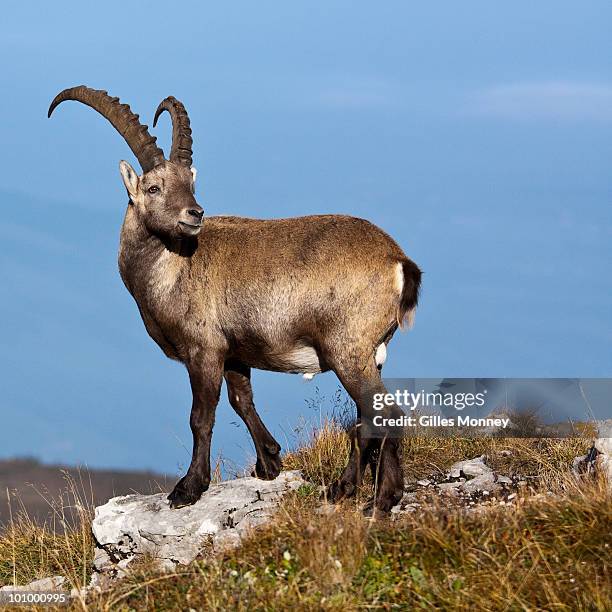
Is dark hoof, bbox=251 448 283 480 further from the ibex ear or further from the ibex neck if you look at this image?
the ibex ear

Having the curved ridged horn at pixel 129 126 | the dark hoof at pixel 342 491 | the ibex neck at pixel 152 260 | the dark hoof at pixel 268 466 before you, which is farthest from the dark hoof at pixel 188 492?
the curved ridged horn at pixel 129 126

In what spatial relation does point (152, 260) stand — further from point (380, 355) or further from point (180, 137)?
point (380, 355)

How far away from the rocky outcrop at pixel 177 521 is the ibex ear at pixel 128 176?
3.63m

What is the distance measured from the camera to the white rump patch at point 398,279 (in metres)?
10.4

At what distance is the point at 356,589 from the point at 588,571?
166cm

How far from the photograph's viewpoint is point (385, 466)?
1037 centimetres

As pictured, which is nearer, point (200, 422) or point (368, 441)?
point (368, 441)

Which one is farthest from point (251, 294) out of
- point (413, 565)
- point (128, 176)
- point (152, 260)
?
point (413, 565)

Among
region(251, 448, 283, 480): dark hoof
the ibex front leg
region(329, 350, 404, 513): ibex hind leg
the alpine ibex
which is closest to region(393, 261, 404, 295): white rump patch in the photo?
the alpine ibex

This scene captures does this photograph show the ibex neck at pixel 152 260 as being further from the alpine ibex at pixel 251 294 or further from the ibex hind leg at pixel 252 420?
the ibex hind leg at pixel 252 420

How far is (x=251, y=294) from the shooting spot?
35.1 feet

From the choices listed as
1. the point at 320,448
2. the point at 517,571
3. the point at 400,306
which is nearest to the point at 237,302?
the point at 400,306

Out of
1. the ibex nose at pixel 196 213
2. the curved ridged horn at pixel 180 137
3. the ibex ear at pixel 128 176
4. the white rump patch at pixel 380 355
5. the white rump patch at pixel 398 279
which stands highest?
the curved ridged horn at pixel 180 137

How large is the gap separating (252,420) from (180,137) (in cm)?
352
